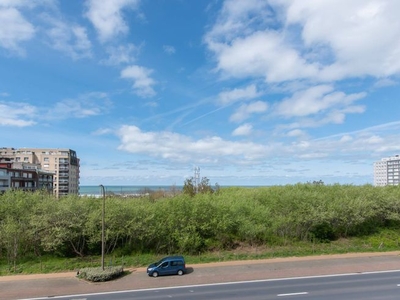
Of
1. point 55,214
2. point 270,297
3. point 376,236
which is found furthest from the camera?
point 376,236

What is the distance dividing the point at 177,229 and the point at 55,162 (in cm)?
8578

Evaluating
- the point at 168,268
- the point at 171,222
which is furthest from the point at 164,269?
the point at 171,222

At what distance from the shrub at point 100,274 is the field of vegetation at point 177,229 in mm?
3076

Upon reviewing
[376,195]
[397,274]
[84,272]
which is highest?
[376,195]

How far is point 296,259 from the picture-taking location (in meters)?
27.8

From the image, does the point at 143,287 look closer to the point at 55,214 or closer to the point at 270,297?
the point at 270,297

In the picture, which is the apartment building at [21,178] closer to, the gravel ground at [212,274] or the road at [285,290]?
the gravel ground at [212,274]

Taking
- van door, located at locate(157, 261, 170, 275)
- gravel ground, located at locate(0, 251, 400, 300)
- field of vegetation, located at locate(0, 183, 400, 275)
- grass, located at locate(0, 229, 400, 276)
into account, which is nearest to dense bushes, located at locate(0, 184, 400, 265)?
field of vegetation, located at locate(0, 183, 400, 275)

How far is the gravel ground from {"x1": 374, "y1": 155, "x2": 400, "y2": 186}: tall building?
15958 centimetres

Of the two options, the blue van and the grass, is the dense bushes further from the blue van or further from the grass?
the blue van

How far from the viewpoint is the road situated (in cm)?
1820

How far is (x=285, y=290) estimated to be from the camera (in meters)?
19.5

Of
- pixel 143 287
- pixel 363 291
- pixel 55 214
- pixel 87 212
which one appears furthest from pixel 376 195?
pixel 55 214

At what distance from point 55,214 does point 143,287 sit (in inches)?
463
